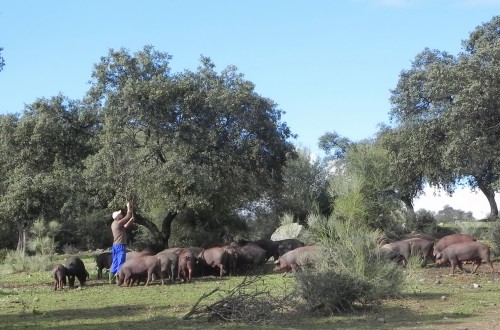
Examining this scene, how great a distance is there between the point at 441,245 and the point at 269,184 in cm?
880

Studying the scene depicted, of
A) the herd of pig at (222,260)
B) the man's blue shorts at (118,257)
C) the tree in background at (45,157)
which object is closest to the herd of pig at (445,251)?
the herd of pig at (222,260)

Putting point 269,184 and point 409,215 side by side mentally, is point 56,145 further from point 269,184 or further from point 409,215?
point 409,215

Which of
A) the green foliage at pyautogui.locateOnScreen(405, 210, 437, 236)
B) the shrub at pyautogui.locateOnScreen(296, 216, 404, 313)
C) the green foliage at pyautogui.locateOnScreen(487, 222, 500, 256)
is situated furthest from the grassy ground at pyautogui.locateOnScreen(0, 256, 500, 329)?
the green foliage at pyautogui.locateOnScreen(405, 210, 437, 236)

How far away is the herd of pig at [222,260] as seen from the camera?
19.3 m

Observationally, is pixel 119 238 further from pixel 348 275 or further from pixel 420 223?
pixel 420 223

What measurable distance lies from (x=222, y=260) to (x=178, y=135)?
20.5ft

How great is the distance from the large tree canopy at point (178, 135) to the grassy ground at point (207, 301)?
20.6 ft

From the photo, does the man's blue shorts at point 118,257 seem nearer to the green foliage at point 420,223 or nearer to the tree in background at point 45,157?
the tree in background at point 45,157

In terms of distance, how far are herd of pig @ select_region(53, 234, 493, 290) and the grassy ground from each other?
1.77 ft

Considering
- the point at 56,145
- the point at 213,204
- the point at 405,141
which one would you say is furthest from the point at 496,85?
the point at 56,145

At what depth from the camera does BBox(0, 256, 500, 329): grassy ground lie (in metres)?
11.5

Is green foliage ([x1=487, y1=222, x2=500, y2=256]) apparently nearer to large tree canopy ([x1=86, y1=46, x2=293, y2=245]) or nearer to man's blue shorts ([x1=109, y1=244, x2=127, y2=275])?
large tree canopy ([x1=86, y1=46, x2=293, y2=245])

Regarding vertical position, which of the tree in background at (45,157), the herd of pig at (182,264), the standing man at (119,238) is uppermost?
the tree in background at (45,157)

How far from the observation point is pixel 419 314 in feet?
39.8
